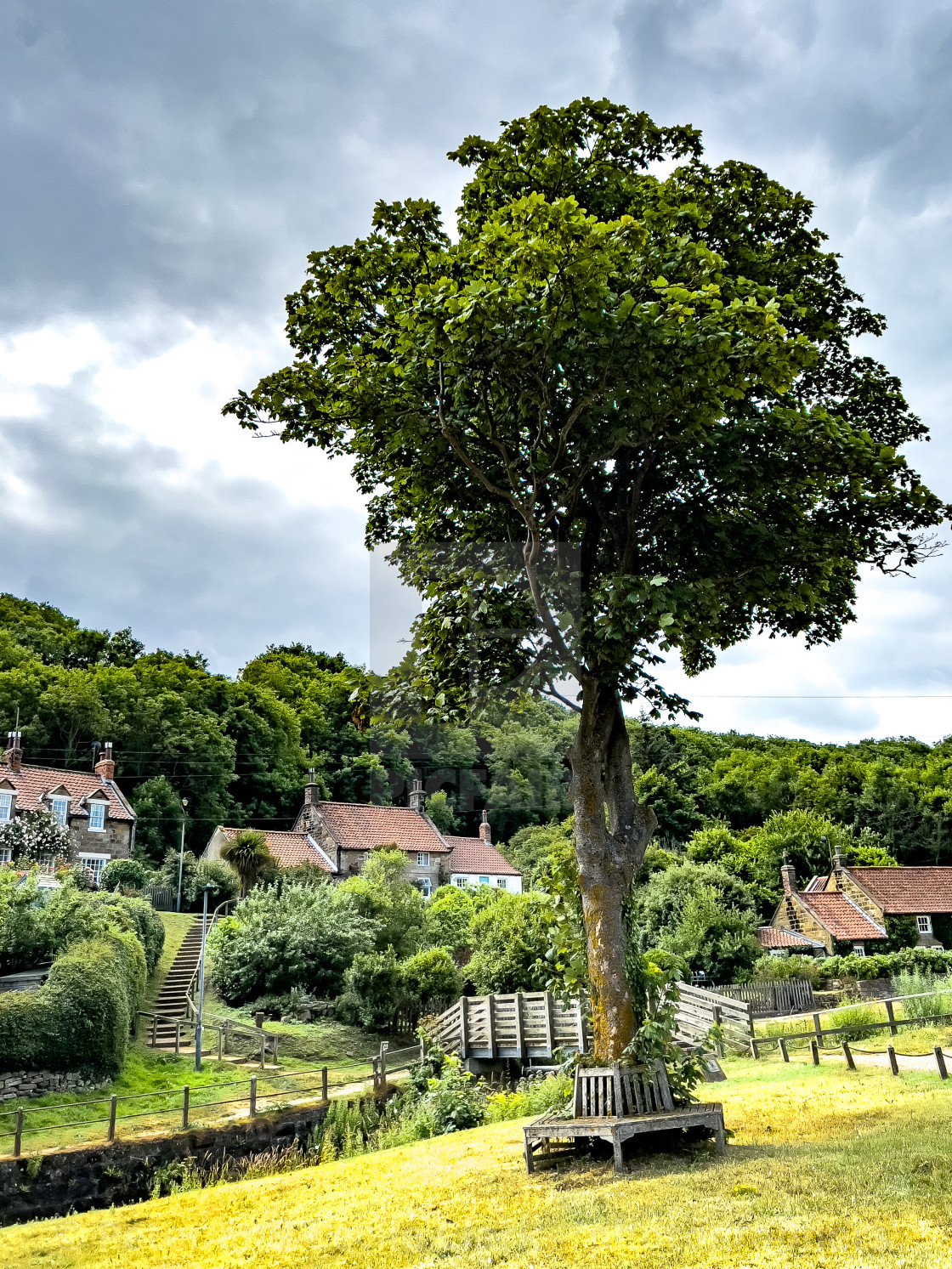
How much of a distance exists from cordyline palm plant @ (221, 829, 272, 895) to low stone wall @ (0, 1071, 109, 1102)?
80.4ft

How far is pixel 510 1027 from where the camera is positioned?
25.0 metres

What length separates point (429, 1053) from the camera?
2434 centimetres

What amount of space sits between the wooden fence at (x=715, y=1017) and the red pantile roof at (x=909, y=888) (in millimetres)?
26153

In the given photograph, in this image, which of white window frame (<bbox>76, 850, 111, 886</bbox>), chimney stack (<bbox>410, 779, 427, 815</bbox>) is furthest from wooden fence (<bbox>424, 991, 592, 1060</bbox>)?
chimney stack (<bbox>410, 779, 427, 815</bbox>)

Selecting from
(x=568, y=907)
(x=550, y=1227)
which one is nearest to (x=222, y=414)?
(x=568, y=907)

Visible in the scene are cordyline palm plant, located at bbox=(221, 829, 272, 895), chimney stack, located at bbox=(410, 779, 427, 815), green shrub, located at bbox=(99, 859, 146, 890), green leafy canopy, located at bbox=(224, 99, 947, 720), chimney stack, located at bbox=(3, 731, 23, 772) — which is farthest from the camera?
chimney stack, located at bbox=(410, 779, 427, 815)

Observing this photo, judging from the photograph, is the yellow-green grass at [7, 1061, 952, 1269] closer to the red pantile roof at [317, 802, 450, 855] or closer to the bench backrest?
the bench backrest

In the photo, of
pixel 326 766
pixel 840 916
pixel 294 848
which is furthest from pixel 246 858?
pixel 326 766

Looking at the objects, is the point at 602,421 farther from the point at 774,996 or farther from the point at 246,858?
the point at 246,858

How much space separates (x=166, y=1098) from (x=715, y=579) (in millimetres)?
17691

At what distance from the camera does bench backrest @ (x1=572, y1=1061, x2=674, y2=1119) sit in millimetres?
10180

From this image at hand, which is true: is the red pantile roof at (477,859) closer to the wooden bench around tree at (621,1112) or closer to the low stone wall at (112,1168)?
the low stone wall at (112,1168)

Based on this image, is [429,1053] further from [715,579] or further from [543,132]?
[543,132]

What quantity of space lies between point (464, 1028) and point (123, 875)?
25.0 metres
